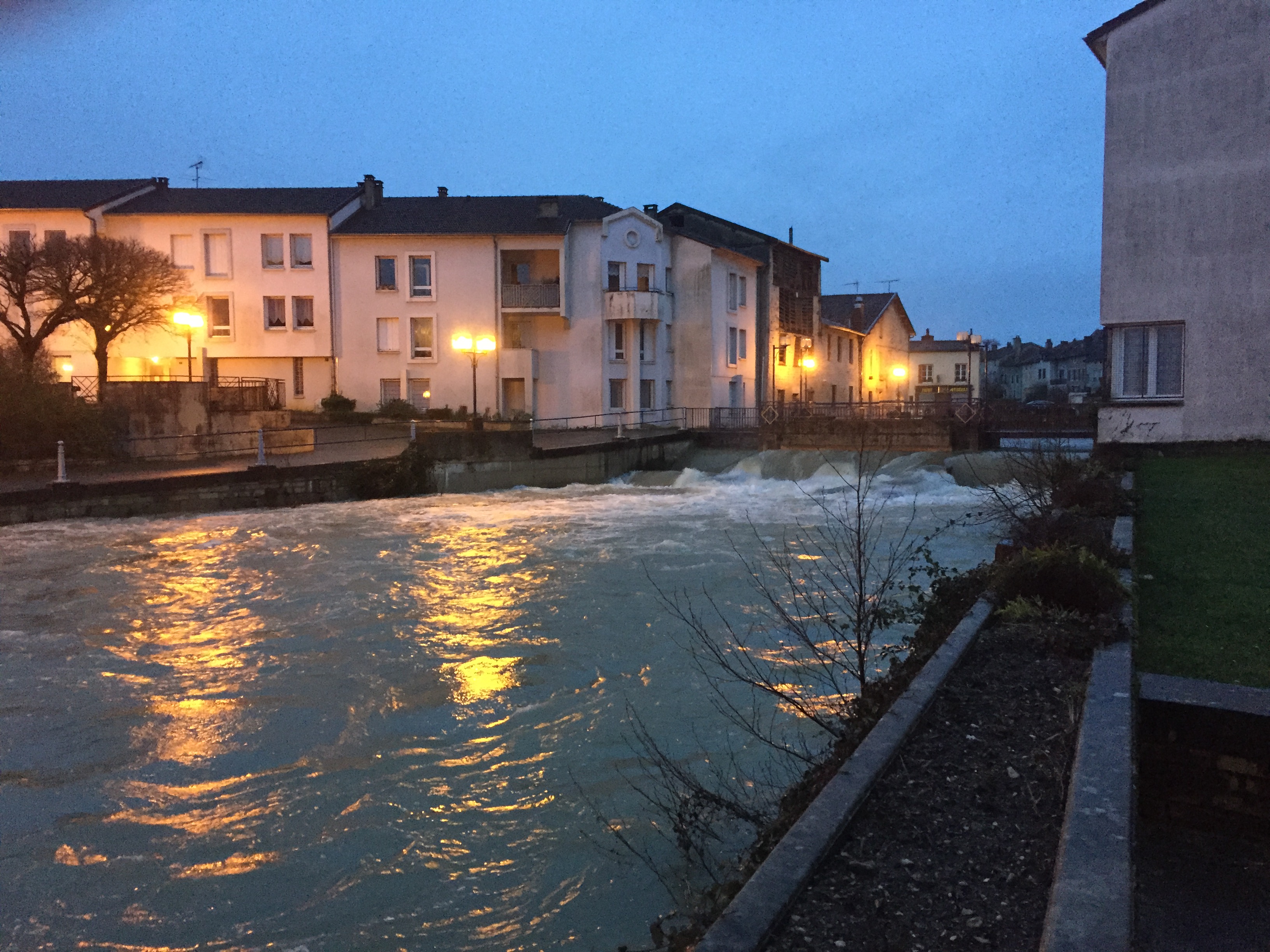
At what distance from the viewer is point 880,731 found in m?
4.98

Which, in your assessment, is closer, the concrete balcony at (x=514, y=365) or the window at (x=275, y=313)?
the concrete balcony at (x=514, y=365)

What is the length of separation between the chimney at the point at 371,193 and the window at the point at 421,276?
14.5 ft

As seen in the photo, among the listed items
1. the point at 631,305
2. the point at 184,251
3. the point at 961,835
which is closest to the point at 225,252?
the point at 184,251

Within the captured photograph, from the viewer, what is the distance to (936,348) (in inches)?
3086

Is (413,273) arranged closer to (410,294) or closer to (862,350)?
(410,294)

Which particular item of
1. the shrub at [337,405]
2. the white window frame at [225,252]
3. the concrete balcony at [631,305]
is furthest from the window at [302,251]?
the concrete balcony at [631,305]

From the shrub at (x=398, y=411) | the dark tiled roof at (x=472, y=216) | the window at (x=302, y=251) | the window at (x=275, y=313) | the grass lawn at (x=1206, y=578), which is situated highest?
the dark tiled roof at (x=472, y=216)

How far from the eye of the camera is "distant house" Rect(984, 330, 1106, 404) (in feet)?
302

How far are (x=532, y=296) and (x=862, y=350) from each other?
2862cm

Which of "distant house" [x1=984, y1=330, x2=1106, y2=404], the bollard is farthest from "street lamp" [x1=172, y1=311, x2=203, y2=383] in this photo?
"distant house" [x1=984, y1=330, x2=1106, y2=404]

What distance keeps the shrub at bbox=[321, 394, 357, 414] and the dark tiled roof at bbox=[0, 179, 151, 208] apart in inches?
495

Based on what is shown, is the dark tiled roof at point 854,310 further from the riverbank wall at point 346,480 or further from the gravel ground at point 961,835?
the gravel ground at point 961,835

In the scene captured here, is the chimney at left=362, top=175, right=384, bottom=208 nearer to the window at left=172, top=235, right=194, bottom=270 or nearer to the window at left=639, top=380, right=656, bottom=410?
the window at left=172, top=235, right=194, bottom=270

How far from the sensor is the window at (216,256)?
40.0m
